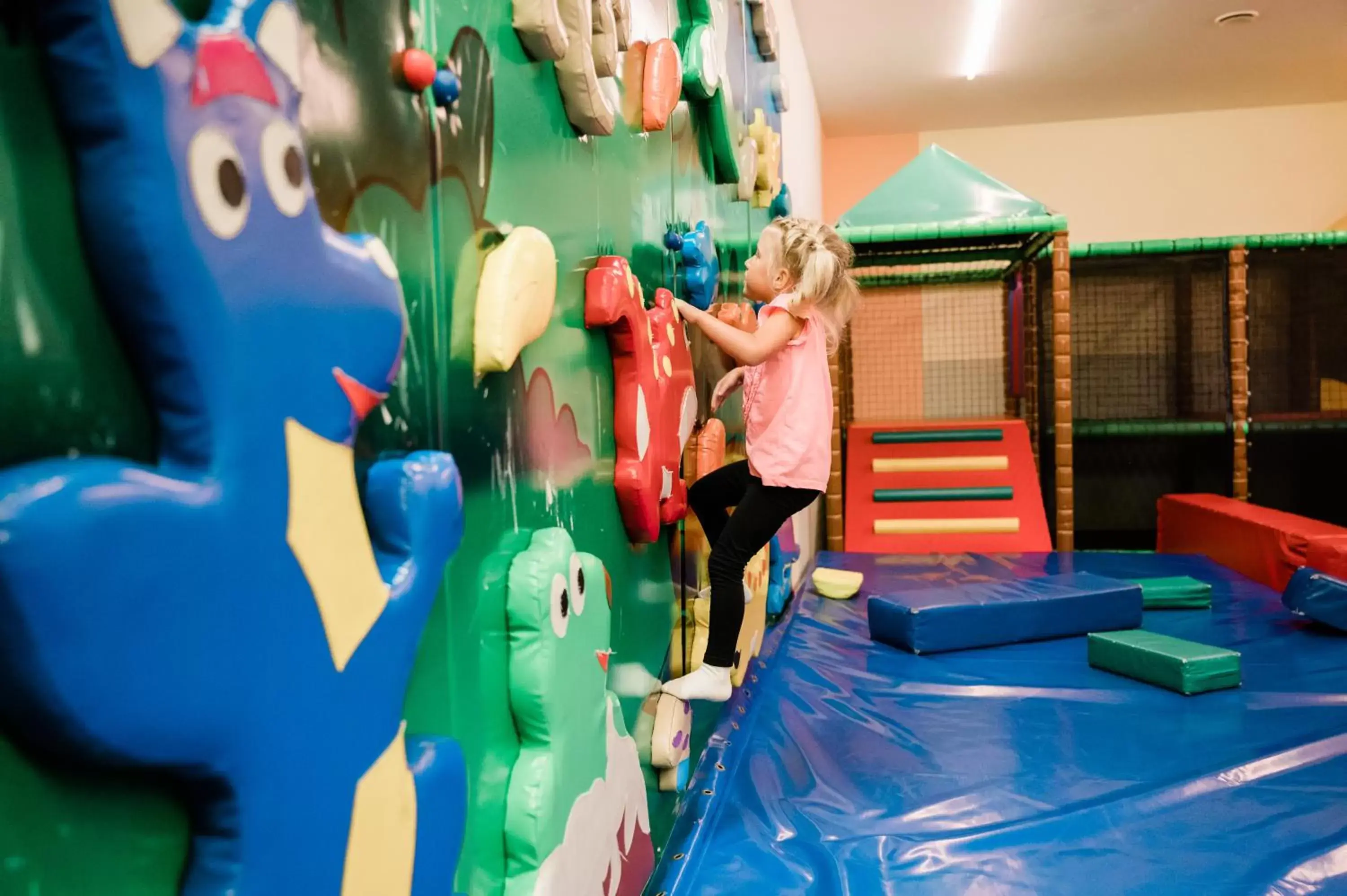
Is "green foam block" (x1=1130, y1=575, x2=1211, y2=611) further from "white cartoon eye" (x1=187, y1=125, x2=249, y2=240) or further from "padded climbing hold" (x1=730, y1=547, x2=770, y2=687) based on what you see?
"white cartoon eye" (x1=187, y1=125, x2=249, y2=240)

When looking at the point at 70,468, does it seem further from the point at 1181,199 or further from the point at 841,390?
the point at 1181,199

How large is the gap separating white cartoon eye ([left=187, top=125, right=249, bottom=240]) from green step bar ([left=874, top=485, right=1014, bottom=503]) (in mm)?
3824

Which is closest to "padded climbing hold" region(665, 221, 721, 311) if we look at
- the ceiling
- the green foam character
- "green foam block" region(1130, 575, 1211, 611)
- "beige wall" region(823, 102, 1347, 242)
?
the green foam character

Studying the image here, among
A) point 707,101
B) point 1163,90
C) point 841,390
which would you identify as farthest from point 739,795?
point 1163,90

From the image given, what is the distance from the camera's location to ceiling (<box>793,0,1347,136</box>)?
13.3 feet

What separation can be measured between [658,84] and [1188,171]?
17.7 ft

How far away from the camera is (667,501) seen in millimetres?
1396

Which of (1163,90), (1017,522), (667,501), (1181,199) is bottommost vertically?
(1017,522)

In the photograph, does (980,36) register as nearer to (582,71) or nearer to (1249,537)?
(1249,537)

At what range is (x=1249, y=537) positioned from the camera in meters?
3.37

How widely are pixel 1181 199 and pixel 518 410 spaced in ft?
19.2

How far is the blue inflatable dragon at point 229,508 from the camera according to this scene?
1.19ft

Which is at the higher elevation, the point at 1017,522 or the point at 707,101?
the point at 707,101

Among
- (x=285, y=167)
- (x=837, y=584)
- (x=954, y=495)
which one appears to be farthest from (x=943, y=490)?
(x=285, y=167)
